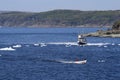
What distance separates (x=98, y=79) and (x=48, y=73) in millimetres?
10065

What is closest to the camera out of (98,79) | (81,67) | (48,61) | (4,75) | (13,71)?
(98,79)

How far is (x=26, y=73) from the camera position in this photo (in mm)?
81875

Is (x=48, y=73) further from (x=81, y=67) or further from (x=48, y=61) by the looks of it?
(x=48, y=61)

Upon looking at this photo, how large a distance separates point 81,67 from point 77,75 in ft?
38.8

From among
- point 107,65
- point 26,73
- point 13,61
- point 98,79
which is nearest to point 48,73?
point 26,73

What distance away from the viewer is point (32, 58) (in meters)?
111

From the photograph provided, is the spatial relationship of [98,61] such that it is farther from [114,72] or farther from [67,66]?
[114,72]

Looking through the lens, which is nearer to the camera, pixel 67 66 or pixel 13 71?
pixel 13 71

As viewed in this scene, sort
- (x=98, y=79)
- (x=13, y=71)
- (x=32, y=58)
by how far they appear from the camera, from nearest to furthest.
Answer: (x=98, y=79), (x=13, y=71), (x=32, y=58)

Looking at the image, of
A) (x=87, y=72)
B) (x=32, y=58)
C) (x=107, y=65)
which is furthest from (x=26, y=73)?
(x=32, y=58)

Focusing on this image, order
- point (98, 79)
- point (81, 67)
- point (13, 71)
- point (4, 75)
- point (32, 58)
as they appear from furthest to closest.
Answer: point (32, 58), point (81, 67), point (13, 71), point (4, 75), point (98, 79)

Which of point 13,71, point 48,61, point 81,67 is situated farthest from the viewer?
point 48,61

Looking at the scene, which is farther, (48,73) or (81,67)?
(81,67)

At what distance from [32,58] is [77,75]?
32456 millimetres
